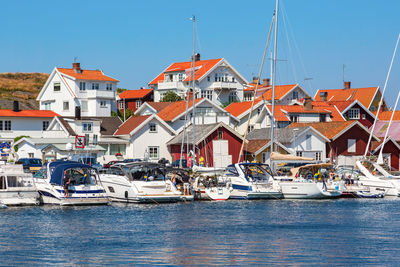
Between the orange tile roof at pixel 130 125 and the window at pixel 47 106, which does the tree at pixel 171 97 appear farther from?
the orange tile roof at pixel 130 125

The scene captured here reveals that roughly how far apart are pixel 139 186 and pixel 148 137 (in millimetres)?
35891

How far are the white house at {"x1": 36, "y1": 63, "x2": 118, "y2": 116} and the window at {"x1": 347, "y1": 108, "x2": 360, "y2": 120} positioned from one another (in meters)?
33.6

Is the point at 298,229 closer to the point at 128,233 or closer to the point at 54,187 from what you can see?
the point at 128,233

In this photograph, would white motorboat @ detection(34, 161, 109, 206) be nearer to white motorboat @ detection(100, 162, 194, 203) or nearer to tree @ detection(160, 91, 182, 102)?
white motorboat @ detection(100, 162, 194, 203)

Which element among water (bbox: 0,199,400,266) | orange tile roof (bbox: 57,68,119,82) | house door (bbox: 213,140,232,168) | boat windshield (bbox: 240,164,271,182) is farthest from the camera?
orange tile roof (bbox: 57,68,119,82)

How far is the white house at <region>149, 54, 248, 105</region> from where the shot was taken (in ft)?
365

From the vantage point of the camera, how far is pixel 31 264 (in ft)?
87.5

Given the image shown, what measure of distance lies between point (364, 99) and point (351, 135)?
119 feet

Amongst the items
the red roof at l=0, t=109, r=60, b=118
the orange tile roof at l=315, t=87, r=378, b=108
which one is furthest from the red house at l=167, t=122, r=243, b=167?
the orange tile roof at l=315, t=87, r=378, b=108

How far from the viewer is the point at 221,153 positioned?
77812 millimetres

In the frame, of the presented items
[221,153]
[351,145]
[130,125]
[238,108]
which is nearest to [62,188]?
[221,153]

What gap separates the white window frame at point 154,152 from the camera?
268 ft

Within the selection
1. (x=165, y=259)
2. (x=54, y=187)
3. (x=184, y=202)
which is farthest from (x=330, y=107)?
(x=165, y=259)

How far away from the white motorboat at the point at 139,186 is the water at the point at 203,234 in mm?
678
